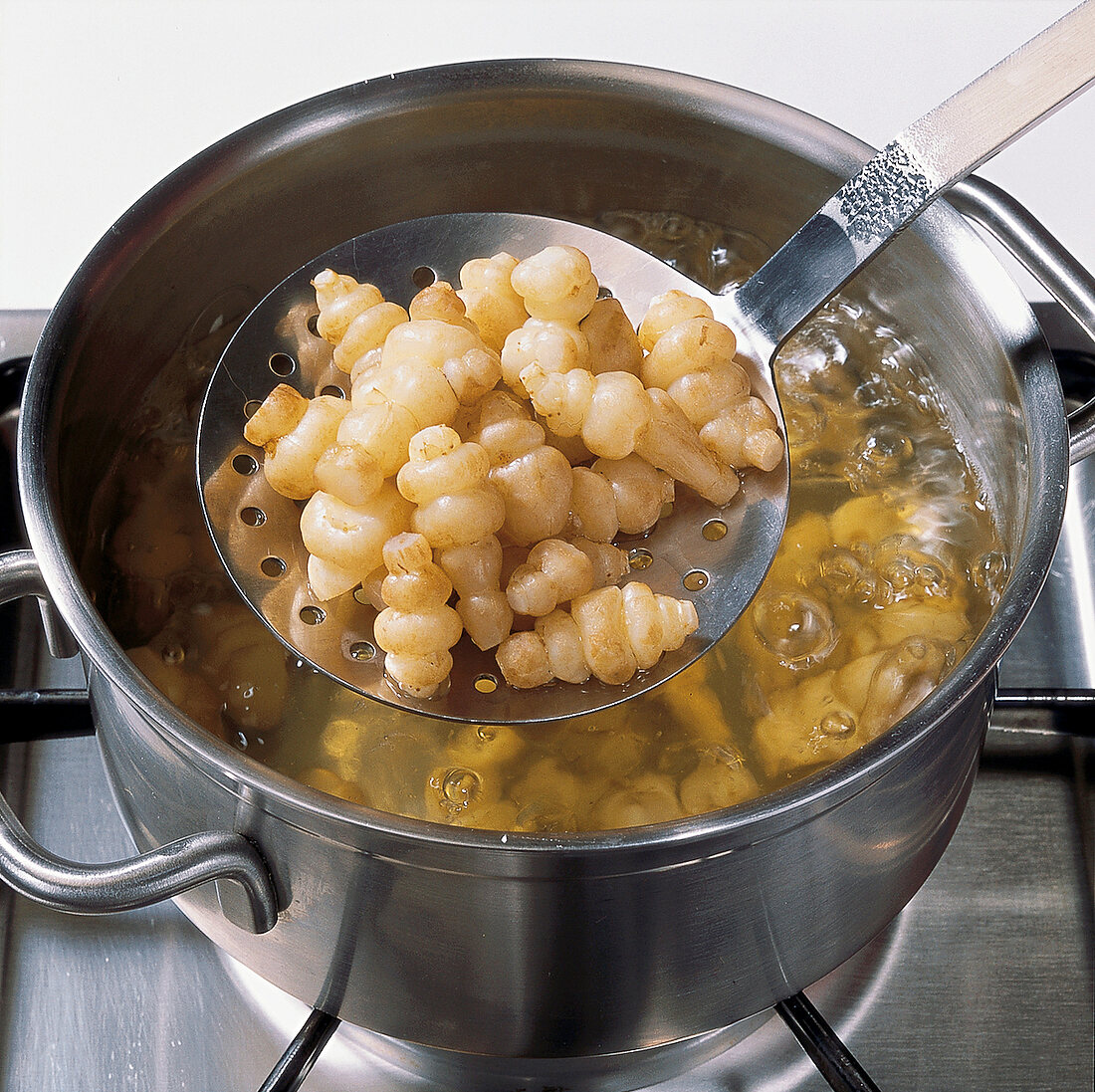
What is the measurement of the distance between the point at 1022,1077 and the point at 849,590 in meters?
0.28

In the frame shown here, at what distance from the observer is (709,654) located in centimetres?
69

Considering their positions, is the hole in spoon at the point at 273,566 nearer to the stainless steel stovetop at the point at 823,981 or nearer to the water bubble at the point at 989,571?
the stainless steel stovetop at the point at 823,981

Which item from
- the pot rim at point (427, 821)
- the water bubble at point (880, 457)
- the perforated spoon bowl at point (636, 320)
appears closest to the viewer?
the pot rim at point (427, 821)

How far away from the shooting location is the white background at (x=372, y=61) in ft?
3.91

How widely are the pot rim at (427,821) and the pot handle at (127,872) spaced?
3 cm

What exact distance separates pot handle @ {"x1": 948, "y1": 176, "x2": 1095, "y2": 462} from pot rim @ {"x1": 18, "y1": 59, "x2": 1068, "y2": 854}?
0.02 metres

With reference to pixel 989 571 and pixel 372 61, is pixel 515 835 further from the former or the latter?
pixel 372 61

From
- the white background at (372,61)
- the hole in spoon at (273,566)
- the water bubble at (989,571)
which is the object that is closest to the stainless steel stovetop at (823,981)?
the water bubble at (989,571)

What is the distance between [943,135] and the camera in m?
0.65

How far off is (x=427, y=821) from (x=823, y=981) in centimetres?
36

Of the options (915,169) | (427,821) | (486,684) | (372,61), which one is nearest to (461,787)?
(486,684)

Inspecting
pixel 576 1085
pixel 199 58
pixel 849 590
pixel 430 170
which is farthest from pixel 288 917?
pixel 199 58

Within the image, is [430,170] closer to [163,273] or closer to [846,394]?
[163,273]

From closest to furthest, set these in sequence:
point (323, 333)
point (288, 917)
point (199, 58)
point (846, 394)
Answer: point (288, 917), point (323, 333), point (846, 394), point (199, 58)
